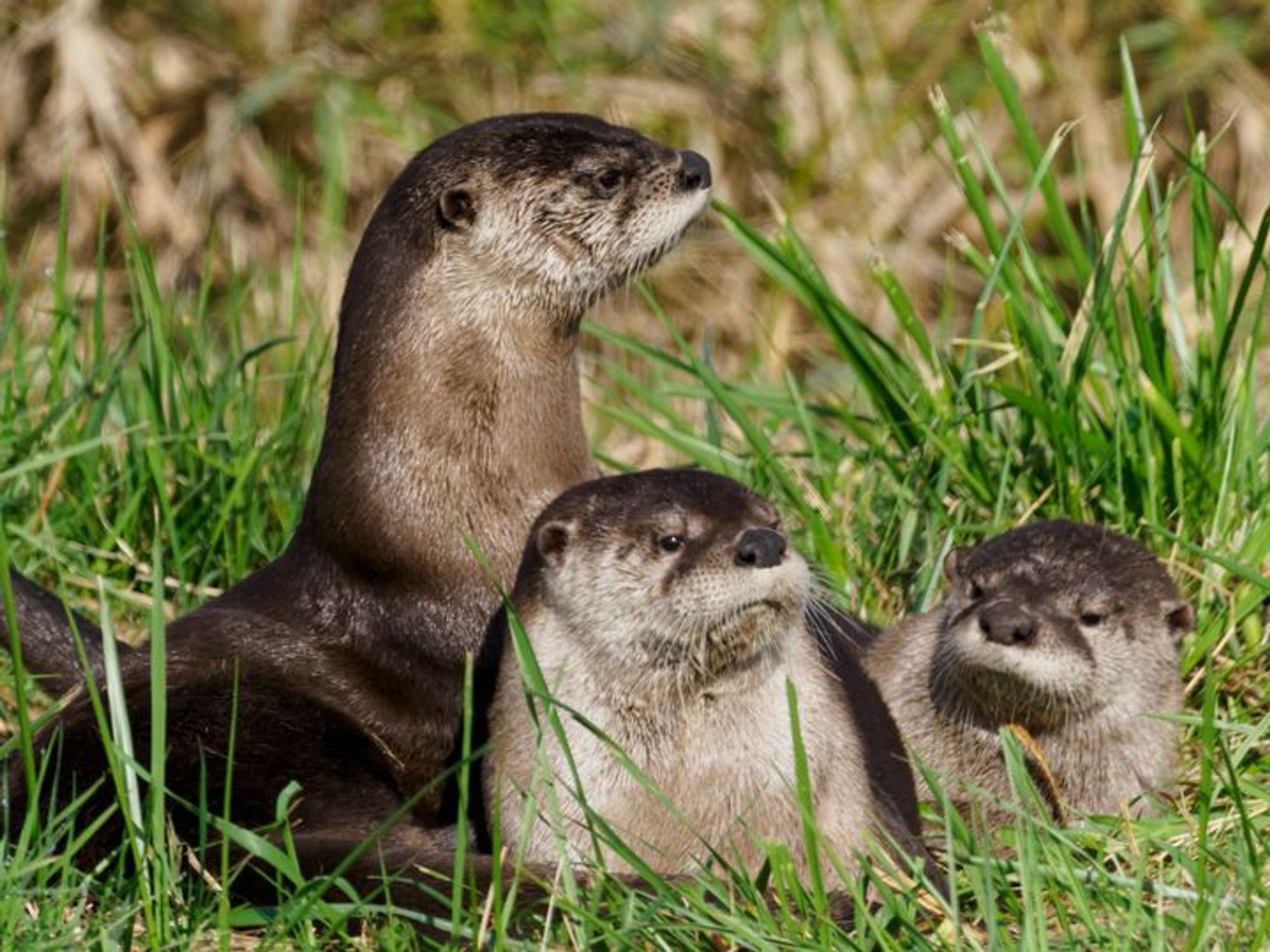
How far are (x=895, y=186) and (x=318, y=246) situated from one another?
5.58 feet

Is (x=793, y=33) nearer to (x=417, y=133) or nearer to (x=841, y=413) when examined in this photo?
(x=417, y=133)

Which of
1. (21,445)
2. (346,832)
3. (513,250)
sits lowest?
(346,832)

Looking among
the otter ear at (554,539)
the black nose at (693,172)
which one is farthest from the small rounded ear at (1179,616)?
the black nose at (693,172)

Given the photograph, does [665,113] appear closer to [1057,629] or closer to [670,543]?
[1057,629]

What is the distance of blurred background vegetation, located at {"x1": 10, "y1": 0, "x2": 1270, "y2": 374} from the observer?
7.27 meters

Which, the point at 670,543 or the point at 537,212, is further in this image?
the point at 537,212

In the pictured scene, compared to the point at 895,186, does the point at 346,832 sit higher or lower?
lower

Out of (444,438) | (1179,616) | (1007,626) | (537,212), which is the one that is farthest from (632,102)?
(1007,626)

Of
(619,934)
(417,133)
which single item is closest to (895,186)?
(417,133)

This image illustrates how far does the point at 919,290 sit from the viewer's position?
732 centimetres

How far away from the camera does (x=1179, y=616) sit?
11.1 feet

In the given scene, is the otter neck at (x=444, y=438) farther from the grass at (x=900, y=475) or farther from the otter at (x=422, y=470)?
the grass at (x=900, y=475)

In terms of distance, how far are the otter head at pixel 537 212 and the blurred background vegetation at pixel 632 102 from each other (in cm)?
337

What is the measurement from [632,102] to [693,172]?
139 inches
